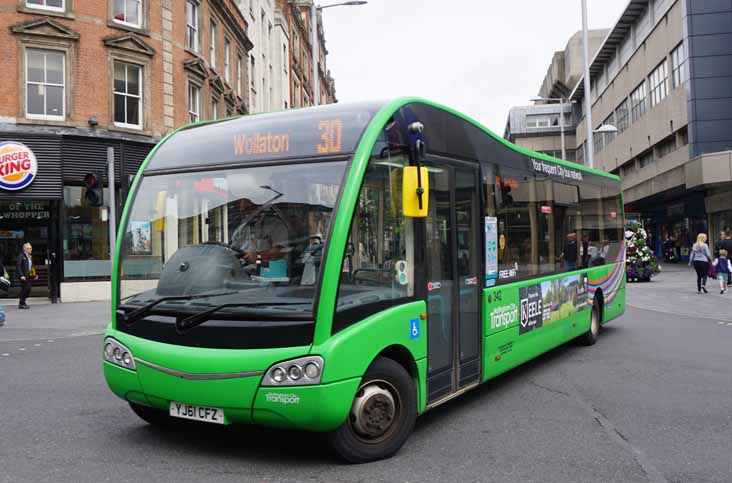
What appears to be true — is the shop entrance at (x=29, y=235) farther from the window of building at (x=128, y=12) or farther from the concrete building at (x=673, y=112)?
the concrete building at (x=673, y=112)

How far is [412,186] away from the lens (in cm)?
469

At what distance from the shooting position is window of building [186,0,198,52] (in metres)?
24.0

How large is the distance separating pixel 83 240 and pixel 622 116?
1552 inches

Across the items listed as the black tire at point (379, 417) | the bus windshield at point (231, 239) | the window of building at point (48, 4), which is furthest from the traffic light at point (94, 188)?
the window of building at point (48, 4)

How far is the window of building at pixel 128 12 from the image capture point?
2119 cm

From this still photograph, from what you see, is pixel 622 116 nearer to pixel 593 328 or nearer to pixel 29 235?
pixel 29 235

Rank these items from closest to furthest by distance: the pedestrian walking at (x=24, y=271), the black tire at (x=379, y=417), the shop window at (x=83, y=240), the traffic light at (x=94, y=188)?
the black tire at (x=379, y=417), the traffic light at (x=94, y=188), the pedestrian walking at (x=24, y=271), the shop window at (x=83, y=240)

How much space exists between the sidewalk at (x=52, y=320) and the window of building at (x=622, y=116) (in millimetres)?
39118

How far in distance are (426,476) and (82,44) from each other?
19.6 m

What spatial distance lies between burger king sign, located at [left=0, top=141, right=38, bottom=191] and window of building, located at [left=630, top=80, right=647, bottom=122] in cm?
3547

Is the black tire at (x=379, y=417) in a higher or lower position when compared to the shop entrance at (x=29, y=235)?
lower

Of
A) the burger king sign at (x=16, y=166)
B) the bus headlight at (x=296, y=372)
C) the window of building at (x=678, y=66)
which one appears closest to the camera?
Answer: the bus headlight at (x=296, y=372)

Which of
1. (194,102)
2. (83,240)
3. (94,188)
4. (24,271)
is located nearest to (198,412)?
(94,188)

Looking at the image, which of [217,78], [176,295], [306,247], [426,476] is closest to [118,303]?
[176,295]
